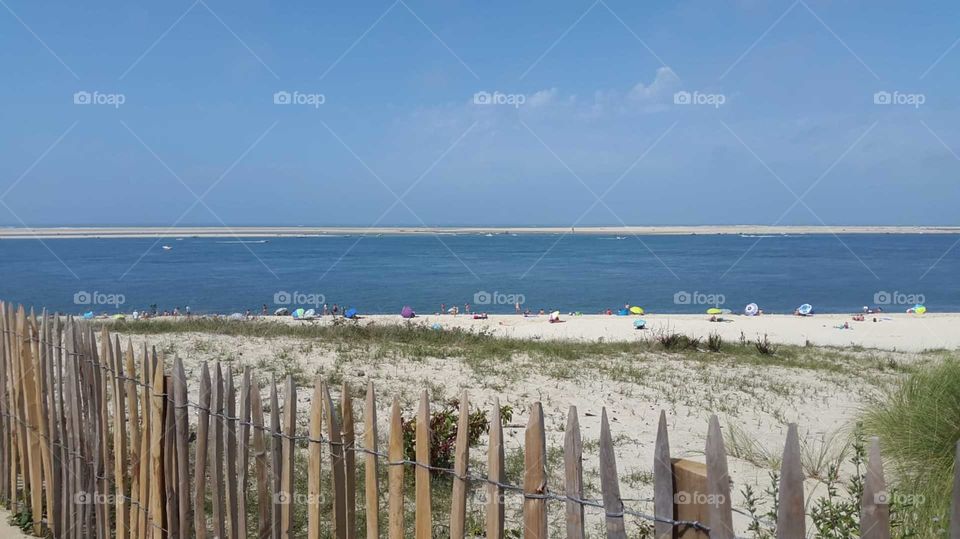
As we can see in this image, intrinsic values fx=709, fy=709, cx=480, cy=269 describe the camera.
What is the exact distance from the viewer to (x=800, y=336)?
20.3m

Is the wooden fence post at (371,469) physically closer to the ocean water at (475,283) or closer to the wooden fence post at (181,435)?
the wooden fence post at (181,435)

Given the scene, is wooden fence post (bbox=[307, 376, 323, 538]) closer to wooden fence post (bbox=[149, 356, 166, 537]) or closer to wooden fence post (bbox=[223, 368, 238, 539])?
wooden fence post (bbox=[223, 368, 238, 539])

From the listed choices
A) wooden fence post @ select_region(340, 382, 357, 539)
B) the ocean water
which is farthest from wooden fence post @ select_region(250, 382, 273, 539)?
the ocean water

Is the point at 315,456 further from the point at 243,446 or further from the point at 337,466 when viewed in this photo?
the point at 243,446

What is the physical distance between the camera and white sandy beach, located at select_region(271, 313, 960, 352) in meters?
19.1

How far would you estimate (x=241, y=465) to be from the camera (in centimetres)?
335

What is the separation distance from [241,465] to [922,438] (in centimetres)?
439

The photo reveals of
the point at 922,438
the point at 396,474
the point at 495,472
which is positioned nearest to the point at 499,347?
the point at 922,438

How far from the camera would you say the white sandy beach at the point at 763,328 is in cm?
1914

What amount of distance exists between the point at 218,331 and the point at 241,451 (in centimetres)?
988

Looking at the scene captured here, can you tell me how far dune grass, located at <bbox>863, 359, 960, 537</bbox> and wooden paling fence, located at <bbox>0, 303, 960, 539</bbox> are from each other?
56.7 inches

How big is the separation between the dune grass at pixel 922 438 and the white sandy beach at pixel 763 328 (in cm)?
1206

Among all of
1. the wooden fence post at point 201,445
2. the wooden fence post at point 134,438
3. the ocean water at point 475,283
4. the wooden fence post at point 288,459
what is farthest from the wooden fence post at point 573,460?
the ocean water at point 475,283

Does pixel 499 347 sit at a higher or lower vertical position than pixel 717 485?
higher
